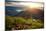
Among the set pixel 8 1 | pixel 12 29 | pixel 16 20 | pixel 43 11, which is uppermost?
pixel 8 1

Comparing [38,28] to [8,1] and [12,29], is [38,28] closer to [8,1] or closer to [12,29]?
[12,29]

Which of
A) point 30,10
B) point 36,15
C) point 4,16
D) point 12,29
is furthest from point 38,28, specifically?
point 4,16

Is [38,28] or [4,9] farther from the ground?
[4,9]

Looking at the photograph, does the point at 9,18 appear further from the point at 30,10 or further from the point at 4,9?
the point at 30,10

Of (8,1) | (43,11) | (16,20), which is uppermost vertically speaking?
(8,1)

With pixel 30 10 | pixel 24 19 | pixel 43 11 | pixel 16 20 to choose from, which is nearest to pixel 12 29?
pixel 16 20

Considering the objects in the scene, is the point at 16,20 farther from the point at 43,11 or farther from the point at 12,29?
the point at 43,11

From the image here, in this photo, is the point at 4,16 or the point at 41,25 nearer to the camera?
the point at 4,16
